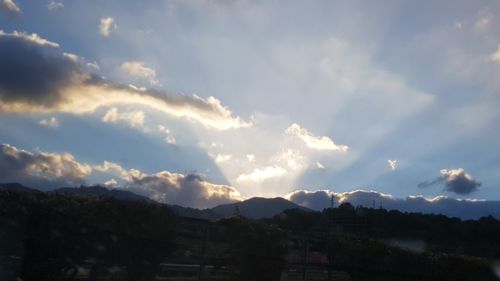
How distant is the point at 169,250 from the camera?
15.3 meters

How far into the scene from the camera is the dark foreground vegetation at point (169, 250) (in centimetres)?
1266

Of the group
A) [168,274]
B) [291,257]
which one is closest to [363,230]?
[291,257]

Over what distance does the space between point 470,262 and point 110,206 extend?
830 inches

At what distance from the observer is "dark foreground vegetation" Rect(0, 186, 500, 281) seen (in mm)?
12664

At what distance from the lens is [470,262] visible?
2783 cm

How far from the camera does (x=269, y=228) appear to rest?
62.2 feet

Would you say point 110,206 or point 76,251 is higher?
point 110,206

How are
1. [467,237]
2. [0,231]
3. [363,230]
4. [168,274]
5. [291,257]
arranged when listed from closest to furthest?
[0,231] → [168,274] → [291,257] → [363,230] → [467,237]

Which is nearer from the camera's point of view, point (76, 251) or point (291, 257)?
point (76, 251)

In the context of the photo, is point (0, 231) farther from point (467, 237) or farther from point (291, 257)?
point (467, 237)

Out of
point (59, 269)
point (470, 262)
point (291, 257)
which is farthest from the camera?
point (470, 262)

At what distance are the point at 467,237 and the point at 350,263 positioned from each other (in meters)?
65.6

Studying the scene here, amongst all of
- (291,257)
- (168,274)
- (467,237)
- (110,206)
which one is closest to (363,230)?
(467,237)

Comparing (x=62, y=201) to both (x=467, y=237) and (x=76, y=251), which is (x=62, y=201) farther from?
(x=467, y=237)
